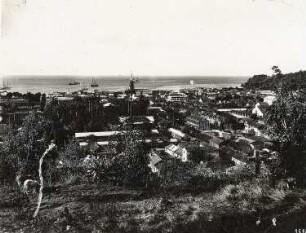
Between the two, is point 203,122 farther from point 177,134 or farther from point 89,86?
point 89,86

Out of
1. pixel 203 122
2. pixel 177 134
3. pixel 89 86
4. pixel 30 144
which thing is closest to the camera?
pixel 30 144

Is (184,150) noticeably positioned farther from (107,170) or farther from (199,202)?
(199,202)

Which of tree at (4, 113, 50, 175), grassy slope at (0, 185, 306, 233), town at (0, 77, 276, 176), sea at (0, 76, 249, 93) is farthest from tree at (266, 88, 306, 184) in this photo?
sea at (0, 76, 249, 93)

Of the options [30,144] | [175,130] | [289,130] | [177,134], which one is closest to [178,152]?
[177,134]

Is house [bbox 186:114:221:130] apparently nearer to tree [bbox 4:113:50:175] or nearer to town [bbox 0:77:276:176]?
town [bbox 0:77:276:176]

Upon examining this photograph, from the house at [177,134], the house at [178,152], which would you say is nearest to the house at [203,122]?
the house at [177,134]

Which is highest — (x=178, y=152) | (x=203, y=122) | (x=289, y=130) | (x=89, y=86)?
(x=289, y=130)

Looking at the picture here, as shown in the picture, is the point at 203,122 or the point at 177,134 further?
the point at 203,122
